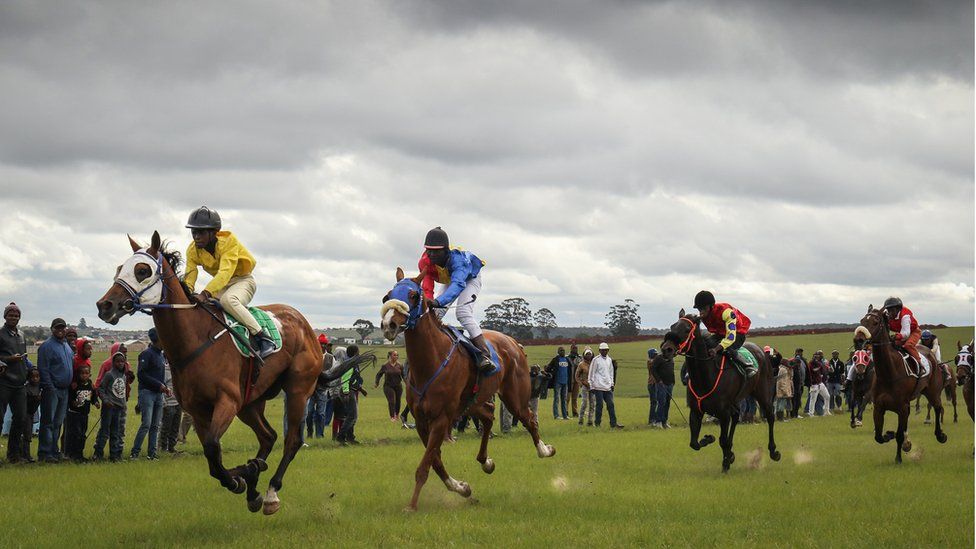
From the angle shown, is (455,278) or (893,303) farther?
(893,303)

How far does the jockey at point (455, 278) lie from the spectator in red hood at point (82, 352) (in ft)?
24.1

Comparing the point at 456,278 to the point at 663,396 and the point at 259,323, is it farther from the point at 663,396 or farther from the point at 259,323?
the point at 663,396

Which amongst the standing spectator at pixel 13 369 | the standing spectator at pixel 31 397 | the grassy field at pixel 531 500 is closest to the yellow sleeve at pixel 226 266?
the grassy field at pixel 531 500

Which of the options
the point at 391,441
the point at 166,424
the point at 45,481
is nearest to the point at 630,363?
the point at 391,441

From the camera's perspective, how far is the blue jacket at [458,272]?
10570 mm

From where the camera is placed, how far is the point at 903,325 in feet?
52.6

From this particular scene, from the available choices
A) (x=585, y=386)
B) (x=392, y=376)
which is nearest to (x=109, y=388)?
(x=392, y=376)

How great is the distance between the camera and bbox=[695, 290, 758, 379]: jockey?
14.5m

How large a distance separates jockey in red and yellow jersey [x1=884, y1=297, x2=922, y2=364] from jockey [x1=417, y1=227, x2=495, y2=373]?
28.0 ft

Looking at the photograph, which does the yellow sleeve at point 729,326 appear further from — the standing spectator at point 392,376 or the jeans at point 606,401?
the standing spectator at point 392,376

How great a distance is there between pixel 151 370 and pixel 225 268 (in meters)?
6.42

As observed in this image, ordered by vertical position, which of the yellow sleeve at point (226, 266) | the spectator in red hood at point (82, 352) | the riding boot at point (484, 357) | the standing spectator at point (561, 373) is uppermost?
the yellow sleeve at point (226, 266)

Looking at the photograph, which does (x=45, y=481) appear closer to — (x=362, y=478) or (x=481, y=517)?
(x=362, y=478)

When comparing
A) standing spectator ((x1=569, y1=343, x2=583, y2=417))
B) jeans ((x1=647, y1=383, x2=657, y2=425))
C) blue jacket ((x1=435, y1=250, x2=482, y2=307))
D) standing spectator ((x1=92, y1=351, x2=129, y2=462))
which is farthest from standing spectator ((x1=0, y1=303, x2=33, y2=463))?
standing spectator ((x1=569, y1=343, x2=583, y2=417))
